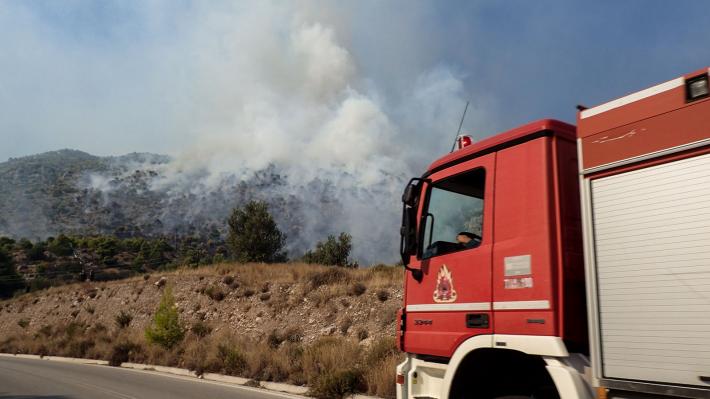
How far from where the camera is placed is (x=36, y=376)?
14828 millimetres

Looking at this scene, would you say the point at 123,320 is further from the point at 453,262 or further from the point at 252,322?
the point at 453,262

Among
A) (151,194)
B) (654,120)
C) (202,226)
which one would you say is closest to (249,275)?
(654,120)

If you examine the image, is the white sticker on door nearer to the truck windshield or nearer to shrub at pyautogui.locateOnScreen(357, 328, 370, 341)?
the truck windshield

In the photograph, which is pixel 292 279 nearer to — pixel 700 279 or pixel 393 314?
pixel 393 314

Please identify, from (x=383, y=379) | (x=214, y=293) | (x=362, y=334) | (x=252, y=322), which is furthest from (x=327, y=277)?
(x=383, y=379)

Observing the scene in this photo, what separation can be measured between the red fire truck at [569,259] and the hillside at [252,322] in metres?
5.56

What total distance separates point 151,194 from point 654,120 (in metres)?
174

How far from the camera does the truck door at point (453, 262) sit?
4.50 metres

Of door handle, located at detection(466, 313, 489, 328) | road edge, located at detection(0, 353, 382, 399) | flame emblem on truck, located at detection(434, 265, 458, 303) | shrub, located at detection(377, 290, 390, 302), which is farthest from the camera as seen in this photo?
shrub, located at detection(377, 290, 390, 302)

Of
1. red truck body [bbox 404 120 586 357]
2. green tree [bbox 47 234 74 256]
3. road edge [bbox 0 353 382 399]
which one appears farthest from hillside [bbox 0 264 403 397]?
green tree [bbox 47 234 74 256]

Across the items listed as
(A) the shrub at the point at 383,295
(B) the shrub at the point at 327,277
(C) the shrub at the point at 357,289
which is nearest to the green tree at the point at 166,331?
(C) the shrub at the point at 357,289

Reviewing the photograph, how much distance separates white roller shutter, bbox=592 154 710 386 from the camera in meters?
3.03

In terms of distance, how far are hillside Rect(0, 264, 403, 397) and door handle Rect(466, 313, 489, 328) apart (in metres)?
5.82

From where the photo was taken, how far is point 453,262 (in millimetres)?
4828
